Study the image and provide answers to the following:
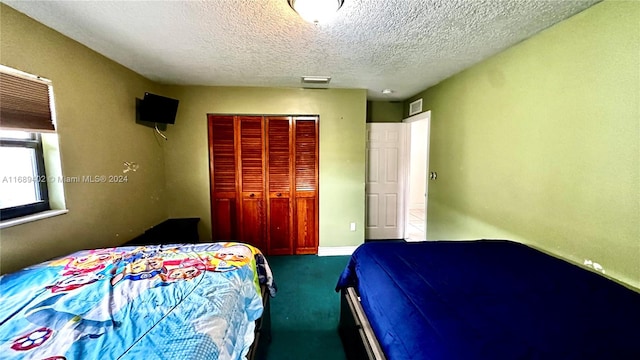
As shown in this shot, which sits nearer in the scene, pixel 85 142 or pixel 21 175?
pixel 21 175

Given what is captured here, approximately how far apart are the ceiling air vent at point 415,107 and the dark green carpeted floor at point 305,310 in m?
2.46

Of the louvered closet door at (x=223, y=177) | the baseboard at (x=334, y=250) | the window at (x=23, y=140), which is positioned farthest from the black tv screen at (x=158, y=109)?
the baseboard at (x=334, y=250)

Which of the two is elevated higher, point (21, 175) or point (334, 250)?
point (21, 175)

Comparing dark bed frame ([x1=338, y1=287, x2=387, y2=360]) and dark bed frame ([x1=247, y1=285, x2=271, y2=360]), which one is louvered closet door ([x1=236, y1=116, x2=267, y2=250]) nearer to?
dark bed frame ([x1=247, y1=285, x2=271, y2=360])

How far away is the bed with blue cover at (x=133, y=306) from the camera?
3.00 feet

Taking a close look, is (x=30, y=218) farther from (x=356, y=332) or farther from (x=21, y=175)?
(x=356, y=332)

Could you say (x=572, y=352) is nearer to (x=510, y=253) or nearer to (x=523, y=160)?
(x=510, y=253)

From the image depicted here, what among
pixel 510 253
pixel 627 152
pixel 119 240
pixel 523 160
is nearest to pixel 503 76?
pixel 523 160

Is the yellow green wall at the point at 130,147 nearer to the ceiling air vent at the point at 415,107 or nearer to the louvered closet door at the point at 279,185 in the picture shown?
the louvered closet door at the point at 279,185

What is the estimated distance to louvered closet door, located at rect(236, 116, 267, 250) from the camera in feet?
11.1

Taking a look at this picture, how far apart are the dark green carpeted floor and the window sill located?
1.86 meters

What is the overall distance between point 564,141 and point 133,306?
8.85 ft

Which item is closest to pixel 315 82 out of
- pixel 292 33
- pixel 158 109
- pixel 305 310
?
pixel 292 33

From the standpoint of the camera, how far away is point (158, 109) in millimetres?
2885
